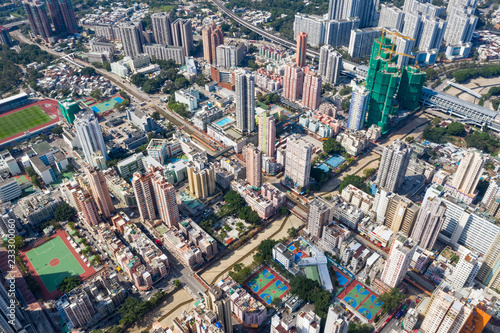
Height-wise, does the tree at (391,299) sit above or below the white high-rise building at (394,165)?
below

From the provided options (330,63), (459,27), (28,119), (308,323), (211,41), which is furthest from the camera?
(459,27)

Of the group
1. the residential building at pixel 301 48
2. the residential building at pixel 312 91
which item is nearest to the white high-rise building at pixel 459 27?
the residential building at pixel 301 48

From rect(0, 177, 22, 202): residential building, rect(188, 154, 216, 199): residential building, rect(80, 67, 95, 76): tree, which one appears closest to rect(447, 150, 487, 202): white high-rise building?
rect(188, 154, 216, 199): residential building

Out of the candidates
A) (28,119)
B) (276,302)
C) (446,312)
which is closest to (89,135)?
(28,119)

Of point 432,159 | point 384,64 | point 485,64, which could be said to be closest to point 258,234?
point 432,159

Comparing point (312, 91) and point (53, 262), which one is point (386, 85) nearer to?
point (312, 91)

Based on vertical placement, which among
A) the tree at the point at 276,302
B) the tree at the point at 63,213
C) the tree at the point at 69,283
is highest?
the tree at the point at 63,213

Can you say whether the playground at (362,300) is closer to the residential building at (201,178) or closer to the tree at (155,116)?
the residential building at (201,178)
